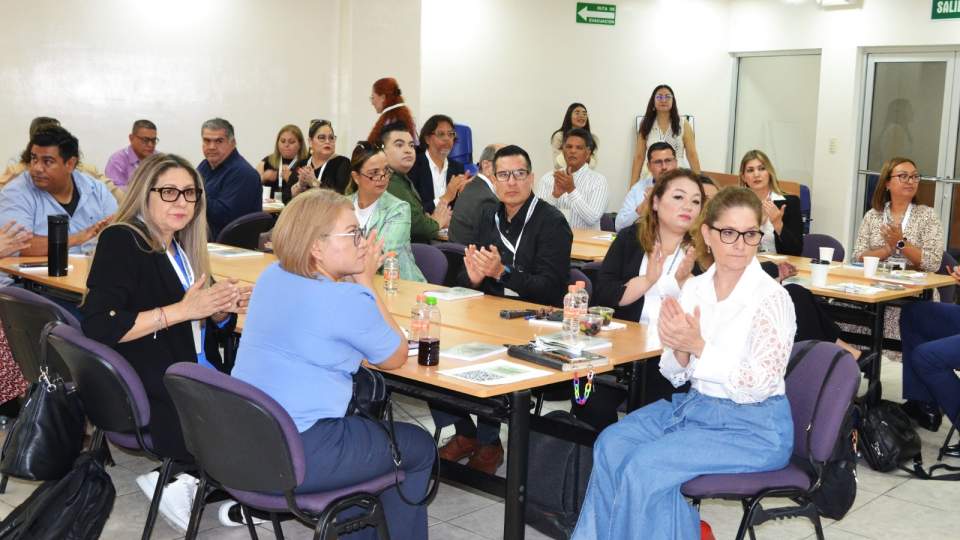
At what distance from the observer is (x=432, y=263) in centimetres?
522

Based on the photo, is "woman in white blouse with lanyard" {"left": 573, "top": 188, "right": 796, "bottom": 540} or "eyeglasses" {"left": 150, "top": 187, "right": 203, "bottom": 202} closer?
"woman in white blouse with lanyard" {"left": 573, "top": 188, "right": 796, "bottom": 540}

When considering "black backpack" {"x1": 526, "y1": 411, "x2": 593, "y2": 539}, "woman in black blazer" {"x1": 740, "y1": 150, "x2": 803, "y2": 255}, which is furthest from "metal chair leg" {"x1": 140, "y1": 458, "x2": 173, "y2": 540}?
"woman in black blazer" {"x1": 740, "y1": 150, "x2": 803, "y2": 255}

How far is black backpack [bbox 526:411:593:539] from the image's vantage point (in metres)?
3.67

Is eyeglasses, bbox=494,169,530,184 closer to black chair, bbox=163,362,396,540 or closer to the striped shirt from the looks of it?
black chair, bbox=163,362,396,540

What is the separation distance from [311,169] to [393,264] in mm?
3992

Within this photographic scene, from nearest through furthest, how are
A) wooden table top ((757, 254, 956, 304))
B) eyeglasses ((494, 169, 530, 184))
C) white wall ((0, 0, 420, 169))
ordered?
eyeglasses ((494, 169, 530, 184))
wooden table top ((757, 254, 956, 304))
white wall ((0, 0, 420, 169))

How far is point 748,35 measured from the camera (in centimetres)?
1287

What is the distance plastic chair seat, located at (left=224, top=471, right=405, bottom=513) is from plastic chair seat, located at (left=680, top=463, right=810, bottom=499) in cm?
92

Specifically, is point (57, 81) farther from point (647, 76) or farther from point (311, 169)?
point (647, 76)

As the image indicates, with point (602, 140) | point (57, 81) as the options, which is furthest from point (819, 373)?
point (602, 140)

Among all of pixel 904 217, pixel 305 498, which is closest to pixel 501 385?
pixel 305 498

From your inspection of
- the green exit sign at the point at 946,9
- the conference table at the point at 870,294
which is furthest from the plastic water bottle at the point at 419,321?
the green exit sign at the point at 946,9

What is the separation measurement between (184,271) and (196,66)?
240 inches

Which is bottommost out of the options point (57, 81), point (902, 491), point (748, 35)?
point (902, 491)
